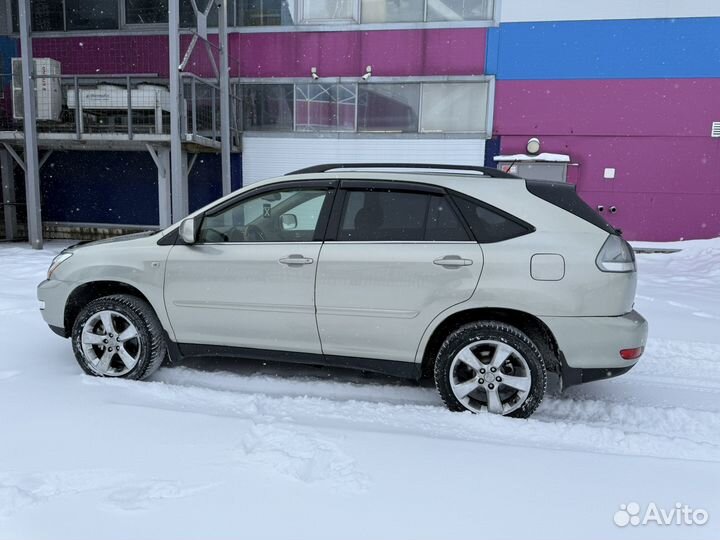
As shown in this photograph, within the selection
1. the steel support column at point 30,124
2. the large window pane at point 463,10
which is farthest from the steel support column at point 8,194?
the large window pane at point 463,10

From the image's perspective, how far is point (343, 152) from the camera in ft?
39.7

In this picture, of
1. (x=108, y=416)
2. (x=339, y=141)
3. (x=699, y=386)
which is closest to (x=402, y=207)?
(x=108, y=416)

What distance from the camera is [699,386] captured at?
407 centimetres

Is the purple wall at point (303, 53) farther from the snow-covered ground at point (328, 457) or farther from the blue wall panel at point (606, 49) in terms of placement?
the snow-covered ground at point (328, 457)

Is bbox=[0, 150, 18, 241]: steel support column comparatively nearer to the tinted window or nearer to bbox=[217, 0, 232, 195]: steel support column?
bbox=[217, 0, 232, 195]: steel support column

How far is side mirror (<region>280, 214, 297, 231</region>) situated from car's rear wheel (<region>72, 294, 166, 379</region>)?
1230 millimetres

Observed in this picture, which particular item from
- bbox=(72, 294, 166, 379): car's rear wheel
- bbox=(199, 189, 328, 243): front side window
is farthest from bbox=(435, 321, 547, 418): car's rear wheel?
bbox=(72, 294, 166, 379): car's rear wheel

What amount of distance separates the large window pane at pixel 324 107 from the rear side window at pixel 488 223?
9.14 m

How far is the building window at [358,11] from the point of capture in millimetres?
11391

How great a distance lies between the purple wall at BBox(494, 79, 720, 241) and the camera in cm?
1100

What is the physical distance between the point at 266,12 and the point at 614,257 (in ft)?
37.1

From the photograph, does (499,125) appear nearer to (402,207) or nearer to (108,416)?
(402,207)

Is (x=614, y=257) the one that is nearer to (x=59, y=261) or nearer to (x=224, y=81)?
(x=59, y=261)

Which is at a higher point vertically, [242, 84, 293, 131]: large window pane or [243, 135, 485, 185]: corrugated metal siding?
[242, 84, 293, 131]: large window pane
